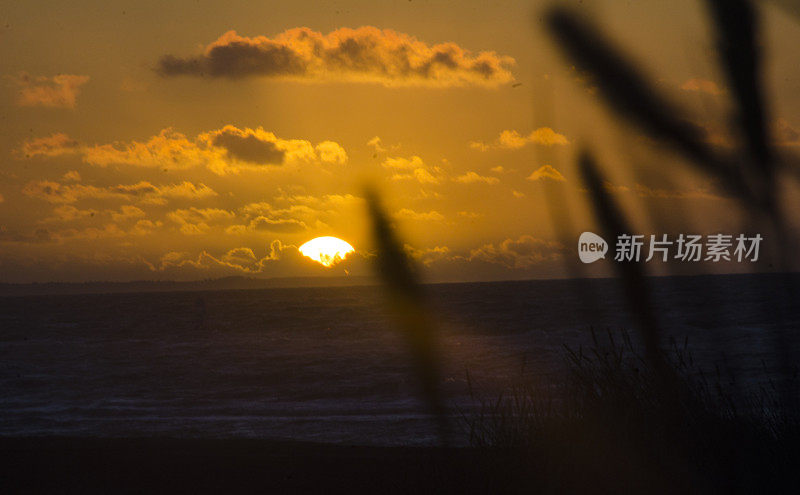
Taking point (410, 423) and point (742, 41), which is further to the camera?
point (410, 423)

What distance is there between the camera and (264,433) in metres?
18.1

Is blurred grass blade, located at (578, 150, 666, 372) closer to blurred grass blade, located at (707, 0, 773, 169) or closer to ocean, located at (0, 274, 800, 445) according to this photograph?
ocean, located at (0, 274, 800, 445)

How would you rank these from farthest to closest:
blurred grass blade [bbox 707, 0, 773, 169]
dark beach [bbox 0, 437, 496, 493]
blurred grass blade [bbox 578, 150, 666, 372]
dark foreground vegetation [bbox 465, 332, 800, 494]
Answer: dark beach [bbox 0, 437, 496, 493] < dark foreground vegetation [bbox 465, 332, 800, 494] < blurred grass blade [bbox 578, 150, 666, 372] < blurred grass blade [bbox 707, 0, 773, 169]

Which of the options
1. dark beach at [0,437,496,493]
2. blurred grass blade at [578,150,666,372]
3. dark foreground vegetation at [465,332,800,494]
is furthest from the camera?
dark beach at [0,437,496,493]

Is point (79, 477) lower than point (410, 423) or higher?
lower

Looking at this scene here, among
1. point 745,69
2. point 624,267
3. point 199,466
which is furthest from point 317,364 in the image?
point 745,69

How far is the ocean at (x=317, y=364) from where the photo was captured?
19.3 feet

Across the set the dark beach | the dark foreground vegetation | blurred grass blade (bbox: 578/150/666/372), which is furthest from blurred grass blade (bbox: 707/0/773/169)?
the dark beach

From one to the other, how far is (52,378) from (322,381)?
11568 millimetres

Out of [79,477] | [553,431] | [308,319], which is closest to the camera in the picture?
[553,431]

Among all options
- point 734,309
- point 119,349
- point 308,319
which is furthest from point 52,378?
point 734,309

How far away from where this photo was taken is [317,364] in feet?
119

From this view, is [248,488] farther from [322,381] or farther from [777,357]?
[322,381]

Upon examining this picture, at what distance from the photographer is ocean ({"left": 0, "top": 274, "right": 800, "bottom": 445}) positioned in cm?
588
